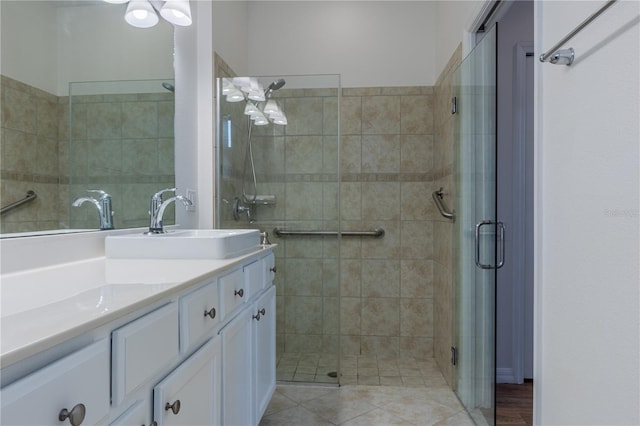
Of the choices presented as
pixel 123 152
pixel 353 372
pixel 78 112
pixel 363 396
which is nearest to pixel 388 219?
pixel 353 372

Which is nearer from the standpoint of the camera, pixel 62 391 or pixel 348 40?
pixel 62 391

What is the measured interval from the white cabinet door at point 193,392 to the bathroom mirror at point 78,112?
24.1 inches

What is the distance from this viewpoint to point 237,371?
1.36m

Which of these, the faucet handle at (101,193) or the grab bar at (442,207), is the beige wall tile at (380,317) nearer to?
the grab bar at (442,207)

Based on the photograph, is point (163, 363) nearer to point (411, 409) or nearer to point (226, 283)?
point (226, 283)

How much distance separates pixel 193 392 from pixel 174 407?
0.40ft

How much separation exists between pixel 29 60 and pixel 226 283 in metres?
0.88

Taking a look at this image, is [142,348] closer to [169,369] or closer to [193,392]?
[169,369]

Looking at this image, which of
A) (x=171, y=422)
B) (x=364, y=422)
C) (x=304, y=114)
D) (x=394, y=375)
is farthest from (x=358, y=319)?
(x=171, y=422)

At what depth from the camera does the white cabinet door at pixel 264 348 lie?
1.58m

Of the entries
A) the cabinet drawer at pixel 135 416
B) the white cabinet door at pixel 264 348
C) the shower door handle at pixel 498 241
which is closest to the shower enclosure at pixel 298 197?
the white cabinet door at pixel 264 348

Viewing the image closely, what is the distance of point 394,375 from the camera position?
255 cm

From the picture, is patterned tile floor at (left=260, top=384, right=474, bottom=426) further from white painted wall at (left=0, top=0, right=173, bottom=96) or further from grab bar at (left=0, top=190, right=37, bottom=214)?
white painted wall at (left=0, top=0, right=173, bottom=96)

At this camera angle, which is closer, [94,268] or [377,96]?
[94,268]
